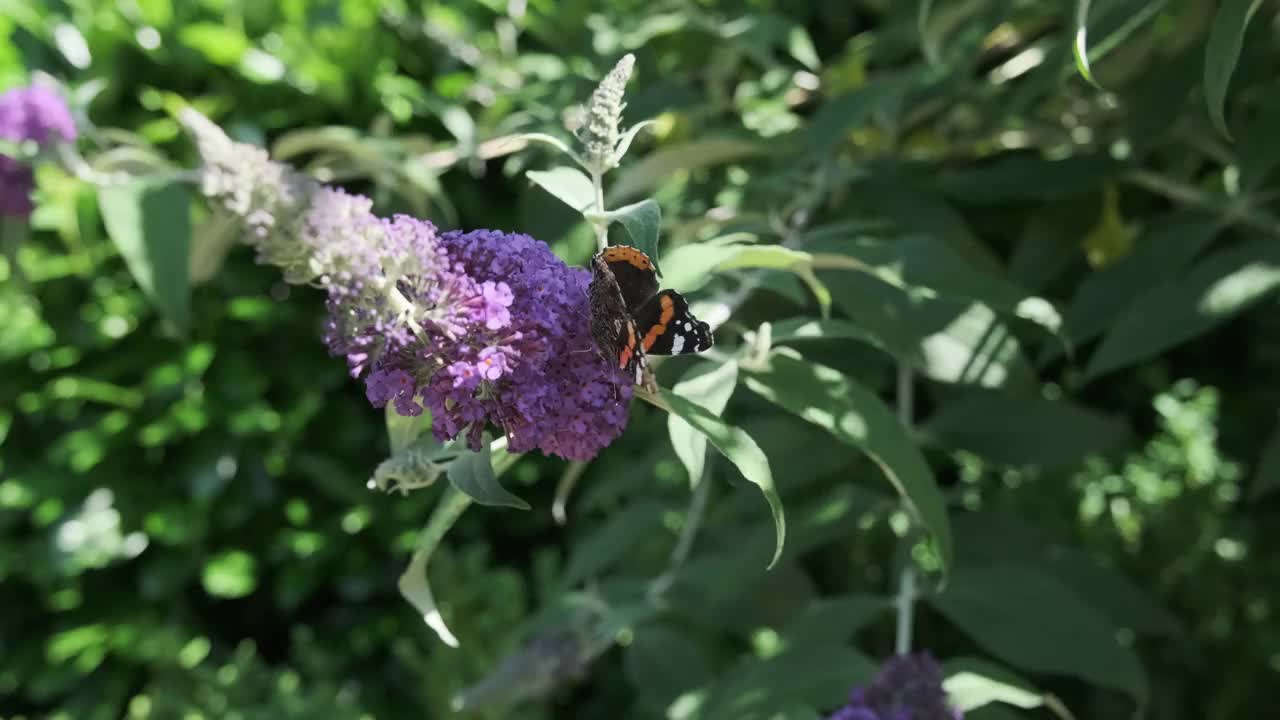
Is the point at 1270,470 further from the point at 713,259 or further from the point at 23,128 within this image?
the point at 23,128

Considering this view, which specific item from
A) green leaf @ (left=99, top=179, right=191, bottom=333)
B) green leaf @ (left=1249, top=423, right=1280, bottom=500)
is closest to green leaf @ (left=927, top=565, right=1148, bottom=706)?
green leaf @ (left=1249, top=423, right=1280, bottom=500)

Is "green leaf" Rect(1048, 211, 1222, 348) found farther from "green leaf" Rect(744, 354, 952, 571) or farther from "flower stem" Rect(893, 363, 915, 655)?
"green leaf" Rect(744, 354, 952, 571)

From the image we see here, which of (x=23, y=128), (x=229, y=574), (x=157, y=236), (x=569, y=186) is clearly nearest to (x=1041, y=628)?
(x=569, y=186)

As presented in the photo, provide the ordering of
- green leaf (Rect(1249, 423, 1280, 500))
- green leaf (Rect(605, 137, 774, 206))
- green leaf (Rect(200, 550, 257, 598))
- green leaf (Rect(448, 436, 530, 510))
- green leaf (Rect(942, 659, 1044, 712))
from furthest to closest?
green leaf (Rect(200, 550, 257, 598))
green leaf (Rect(605, 137, 774, 206))
green leaf (Rect(1249, 423, 1280, 500))
green leaf (Rect(942, 659, 1044, 712))
green leaf (Rect(448, 436, 530, 510))

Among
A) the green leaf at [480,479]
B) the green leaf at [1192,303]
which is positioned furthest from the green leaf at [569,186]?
the green leaf at [1192,303]

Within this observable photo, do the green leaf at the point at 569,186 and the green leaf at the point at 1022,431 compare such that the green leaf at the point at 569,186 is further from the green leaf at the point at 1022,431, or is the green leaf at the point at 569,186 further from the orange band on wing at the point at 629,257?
the green leaf at the point at 1022,431

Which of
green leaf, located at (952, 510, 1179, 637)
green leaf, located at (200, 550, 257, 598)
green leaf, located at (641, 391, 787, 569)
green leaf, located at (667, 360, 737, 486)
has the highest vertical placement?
green leaf, located at (641, 391, 787, 569)
